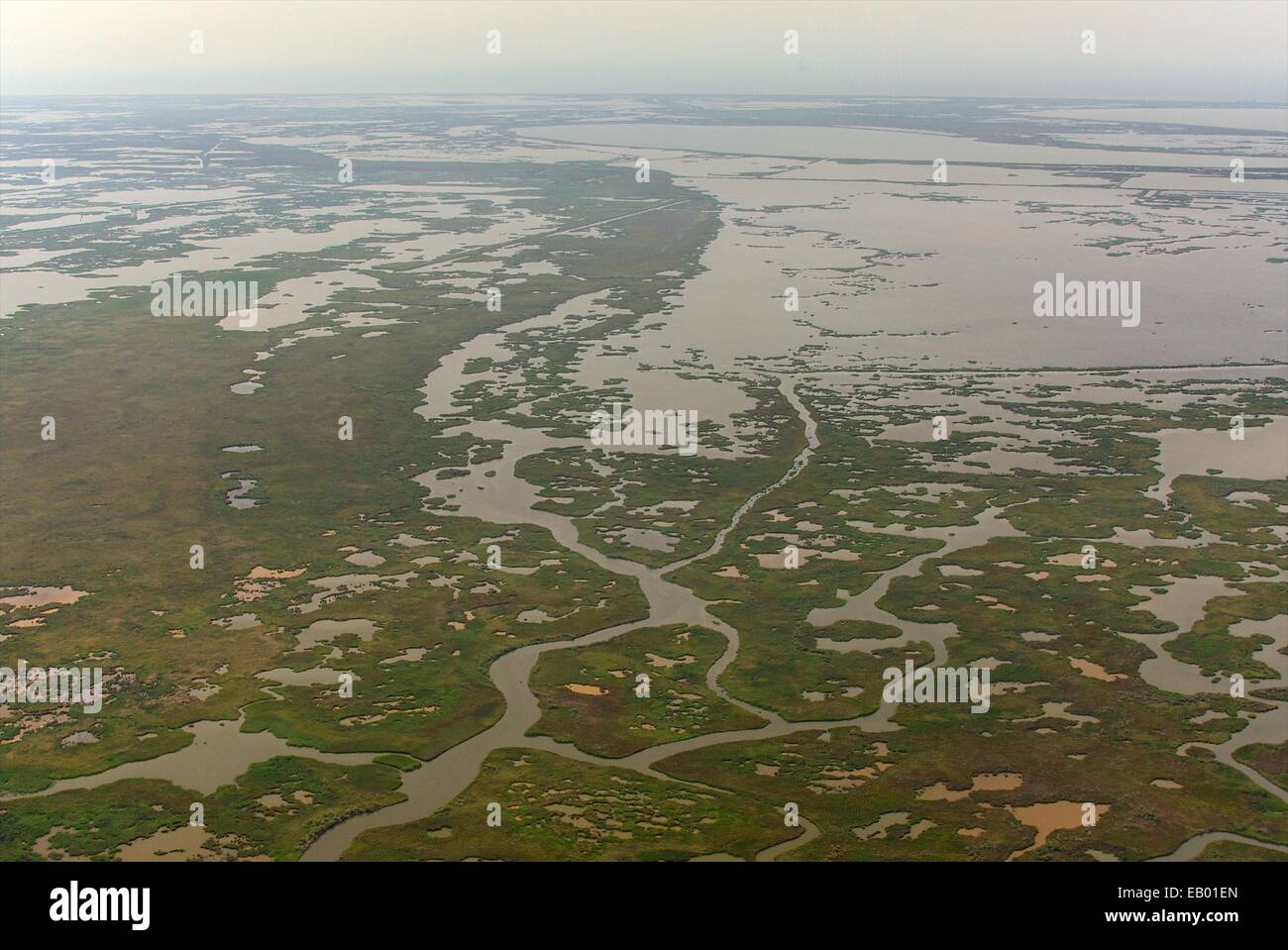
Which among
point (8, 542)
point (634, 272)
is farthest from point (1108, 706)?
point (634, 272)

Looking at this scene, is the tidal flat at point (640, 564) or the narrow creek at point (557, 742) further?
the tidal flat at point (640, 564)

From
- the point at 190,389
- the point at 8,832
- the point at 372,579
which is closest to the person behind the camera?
the point at 8,832

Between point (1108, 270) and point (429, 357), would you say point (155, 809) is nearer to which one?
A: point (429, 357)

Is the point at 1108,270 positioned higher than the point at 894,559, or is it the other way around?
the point at 1108,270

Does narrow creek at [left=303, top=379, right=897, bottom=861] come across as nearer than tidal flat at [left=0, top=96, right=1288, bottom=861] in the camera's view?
Yes

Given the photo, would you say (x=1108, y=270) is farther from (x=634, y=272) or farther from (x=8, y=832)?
(x=8, y=832)

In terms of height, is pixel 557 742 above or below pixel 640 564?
below

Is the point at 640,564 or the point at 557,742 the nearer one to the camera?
the point at 557,742

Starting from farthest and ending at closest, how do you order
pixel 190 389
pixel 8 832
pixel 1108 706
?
pixel 190 389 < pixel 1108 706 < pixel 8 832
